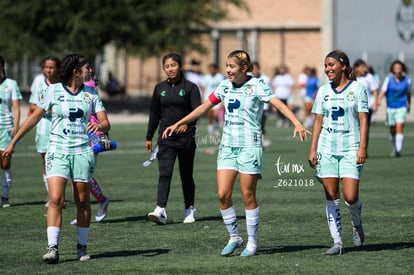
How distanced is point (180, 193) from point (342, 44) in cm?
4054

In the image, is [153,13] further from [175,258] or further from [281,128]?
[175,258]

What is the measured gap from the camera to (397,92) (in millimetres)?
25312

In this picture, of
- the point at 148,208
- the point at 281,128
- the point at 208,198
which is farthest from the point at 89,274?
the point at 281,128

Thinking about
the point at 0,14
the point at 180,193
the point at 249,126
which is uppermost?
the point at 0,14

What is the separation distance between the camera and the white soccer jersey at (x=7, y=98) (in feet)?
53.0

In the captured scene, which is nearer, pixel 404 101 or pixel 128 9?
pixel 404 101

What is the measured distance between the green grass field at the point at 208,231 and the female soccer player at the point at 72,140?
48cm

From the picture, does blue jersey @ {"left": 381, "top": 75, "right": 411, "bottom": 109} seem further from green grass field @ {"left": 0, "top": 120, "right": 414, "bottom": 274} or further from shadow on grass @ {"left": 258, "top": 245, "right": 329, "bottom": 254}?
shadow on grass @ {"left": 258, "top": 245, "right": 329, "bottom": 254}

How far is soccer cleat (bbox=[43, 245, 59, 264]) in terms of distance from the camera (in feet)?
35.2

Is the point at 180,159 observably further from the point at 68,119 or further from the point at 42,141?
the point at 68,119

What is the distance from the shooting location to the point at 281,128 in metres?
38.7

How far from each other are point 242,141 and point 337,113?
100 cm

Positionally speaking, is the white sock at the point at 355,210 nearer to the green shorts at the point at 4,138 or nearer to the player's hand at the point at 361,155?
the player's hand at the point at 361,155

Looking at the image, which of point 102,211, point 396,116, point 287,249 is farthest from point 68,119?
point 396,116
